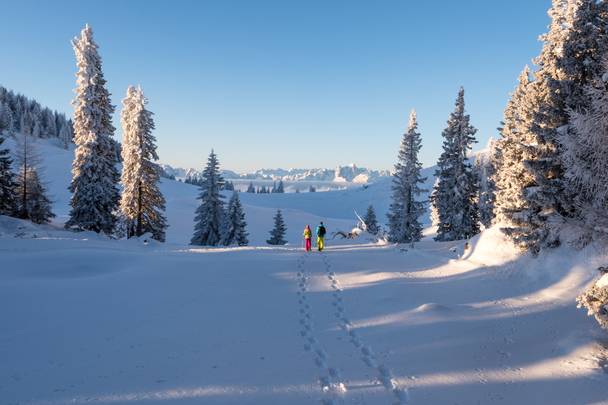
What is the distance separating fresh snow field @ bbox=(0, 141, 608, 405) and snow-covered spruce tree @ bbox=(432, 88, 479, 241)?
16.7m

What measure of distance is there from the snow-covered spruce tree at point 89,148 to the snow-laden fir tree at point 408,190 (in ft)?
88.4

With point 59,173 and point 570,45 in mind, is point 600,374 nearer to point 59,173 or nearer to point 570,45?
point 570,45

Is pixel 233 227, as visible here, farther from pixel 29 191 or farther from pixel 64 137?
pixel 64 137

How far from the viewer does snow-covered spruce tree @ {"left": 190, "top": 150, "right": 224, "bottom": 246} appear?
40750 mm

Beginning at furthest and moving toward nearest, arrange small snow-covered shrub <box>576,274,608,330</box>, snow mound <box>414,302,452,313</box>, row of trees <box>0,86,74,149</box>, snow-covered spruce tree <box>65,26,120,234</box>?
row of trees <box>0,86,74,149</box> → snow-covered spruce tree <box>65,26,120,234</box> → snow mound <box>414,302,452,313</box> → small snow-covered shrub <box>576,274,608,330</box>

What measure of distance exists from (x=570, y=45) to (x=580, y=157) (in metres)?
9.74

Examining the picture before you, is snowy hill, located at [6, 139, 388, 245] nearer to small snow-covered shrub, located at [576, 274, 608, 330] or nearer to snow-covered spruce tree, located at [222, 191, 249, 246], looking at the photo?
snow-covered spruce tree, located at [222, 191, 249, 246]

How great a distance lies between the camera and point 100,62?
2848 centimetres

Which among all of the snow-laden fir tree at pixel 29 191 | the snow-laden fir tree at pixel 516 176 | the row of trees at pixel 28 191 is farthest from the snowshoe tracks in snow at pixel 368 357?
the snow-laden fir tree at pixel 29 191

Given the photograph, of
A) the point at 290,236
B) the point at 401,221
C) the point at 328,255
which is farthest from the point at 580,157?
the point at 290,236

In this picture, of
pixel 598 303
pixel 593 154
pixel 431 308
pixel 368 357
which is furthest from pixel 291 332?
pixel 593 154

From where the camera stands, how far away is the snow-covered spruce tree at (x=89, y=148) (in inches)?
1080


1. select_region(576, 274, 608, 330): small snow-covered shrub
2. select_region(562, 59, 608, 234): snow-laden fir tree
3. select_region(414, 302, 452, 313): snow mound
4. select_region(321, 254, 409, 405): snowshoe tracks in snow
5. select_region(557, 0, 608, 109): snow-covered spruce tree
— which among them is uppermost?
select_region(557, 0, 608, 109): snow-covered spruce tree

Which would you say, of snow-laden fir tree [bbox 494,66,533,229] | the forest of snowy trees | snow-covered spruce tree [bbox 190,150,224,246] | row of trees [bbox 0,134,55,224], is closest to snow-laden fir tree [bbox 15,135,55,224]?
row of trees [bbox 0,134,55,224]
